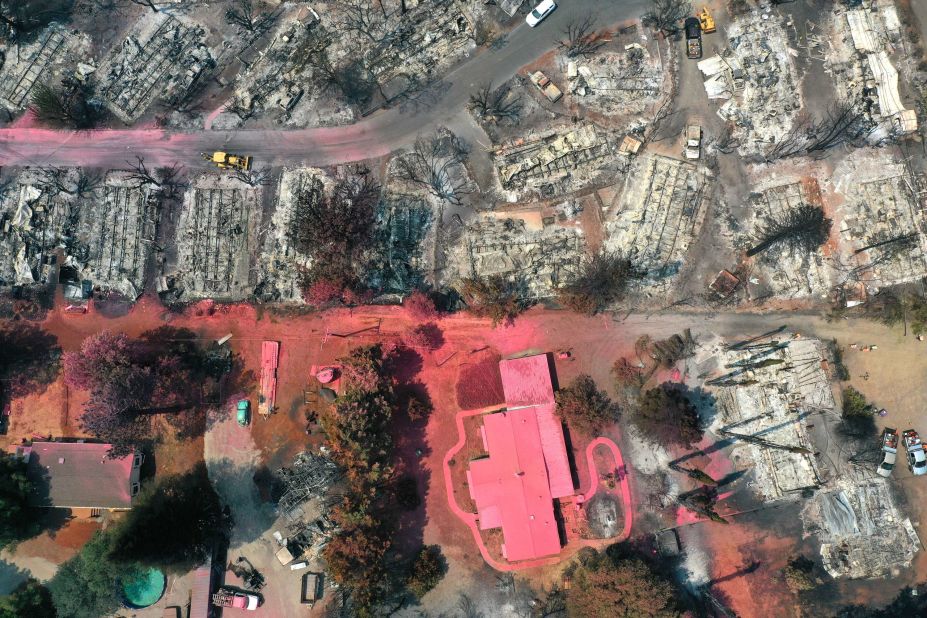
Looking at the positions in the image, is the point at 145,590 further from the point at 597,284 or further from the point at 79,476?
the point at 597,284

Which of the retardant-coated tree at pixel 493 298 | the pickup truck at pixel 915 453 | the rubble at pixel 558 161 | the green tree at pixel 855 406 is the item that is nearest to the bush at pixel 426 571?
the retardant-coated tree at pixel 493 298

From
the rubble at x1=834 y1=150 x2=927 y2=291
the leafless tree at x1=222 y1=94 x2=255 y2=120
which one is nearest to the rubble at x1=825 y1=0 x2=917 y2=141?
the rubble at x1=834 y1=150 x2=927 y2=291

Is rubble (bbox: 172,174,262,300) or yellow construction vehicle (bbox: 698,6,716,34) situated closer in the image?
rubble (bbox: 172,174,262,300)

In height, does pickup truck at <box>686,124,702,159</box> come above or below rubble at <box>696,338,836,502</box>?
above

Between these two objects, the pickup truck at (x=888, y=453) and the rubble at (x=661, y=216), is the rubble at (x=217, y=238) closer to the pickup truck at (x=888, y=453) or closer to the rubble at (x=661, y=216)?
the rubble at (x=661, y=216)

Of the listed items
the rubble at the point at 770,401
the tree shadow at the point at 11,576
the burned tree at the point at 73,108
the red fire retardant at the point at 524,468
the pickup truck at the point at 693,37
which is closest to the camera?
the red fire retardant at the point at 524,468

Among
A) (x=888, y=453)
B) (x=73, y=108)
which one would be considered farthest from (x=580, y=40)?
(x=73, y=108)

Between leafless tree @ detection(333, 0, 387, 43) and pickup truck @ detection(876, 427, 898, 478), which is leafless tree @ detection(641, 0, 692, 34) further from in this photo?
pickup truck @ detection(876, 427, 898, 478)

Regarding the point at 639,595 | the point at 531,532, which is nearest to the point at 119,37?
the point at 531,532
